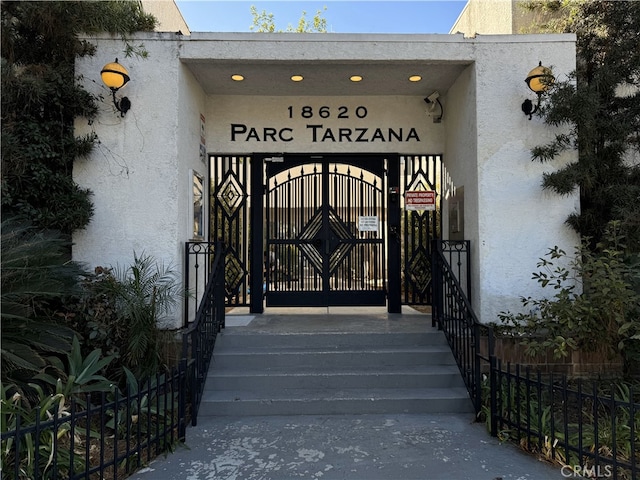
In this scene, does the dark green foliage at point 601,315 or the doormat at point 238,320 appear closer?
the dark green foliage at point 601,315

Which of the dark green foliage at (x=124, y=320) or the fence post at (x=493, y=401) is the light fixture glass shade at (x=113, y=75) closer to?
the dark green foliage at (x=124, y=320)

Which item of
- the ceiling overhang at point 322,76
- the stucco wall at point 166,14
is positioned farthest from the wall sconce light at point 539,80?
the stucco wall at point 166,14

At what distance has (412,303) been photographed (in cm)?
638

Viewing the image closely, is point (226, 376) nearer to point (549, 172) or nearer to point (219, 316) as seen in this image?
point (219, 316)

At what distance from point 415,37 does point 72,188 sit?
171 inches

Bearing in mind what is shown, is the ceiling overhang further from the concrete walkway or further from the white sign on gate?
the concrete walkway

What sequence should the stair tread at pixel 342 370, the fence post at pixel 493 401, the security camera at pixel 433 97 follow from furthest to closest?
the security camera at pixel 433 97, the stair tread at pixel 342 370, the fence post at pixel 493 401

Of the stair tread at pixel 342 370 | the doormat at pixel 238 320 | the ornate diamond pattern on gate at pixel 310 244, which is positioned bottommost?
the stair tread at pixel 342 370

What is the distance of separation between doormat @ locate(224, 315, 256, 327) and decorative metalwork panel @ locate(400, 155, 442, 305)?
7.88 feet

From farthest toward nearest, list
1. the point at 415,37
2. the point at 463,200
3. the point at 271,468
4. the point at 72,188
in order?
the point at 463,200, the point at 415,37, the point at 72,188, the point at 271,468

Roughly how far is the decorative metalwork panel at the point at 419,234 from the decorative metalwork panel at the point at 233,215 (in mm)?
2433

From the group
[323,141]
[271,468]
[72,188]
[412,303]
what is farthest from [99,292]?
[412,303]

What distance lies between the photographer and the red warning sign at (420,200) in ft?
20.6

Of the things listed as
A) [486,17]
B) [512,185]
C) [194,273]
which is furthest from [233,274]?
[486,17]
